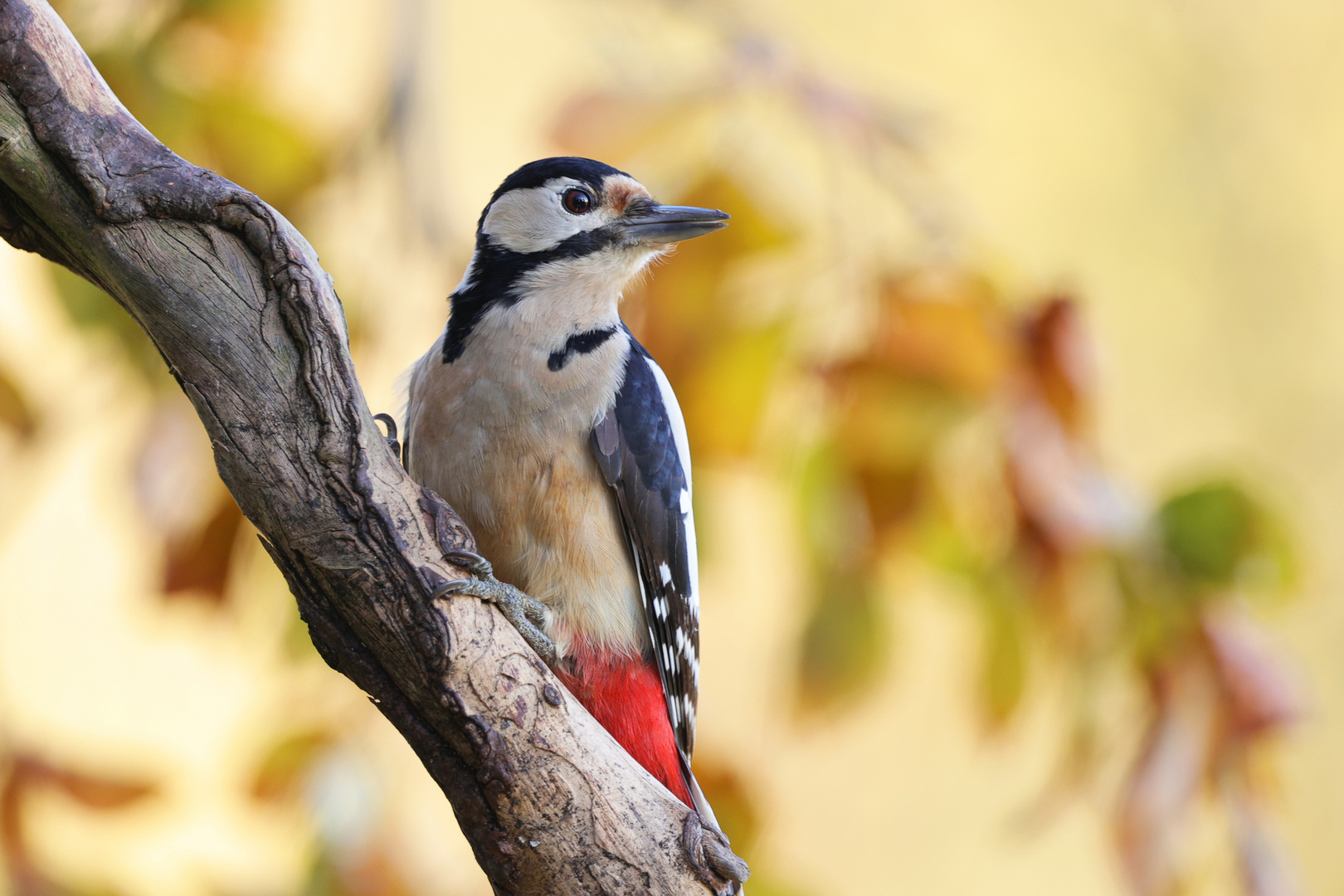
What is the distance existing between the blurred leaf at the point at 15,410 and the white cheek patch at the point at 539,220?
0.82 meters

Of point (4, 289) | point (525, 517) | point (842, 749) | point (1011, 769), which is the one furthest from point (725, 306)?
point (1011, 769)

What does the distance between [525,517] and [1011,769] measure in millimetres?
3219

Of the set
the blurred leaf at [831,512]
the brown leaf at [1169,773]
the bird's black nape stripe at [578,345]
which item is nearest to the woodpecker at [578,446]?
the bird's black nape stripe at [578,345]

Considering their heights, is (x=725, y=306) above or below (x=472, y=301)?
above

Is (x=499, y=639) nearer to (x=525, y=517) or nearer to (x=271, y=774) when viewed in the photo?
(x=525, y=517)

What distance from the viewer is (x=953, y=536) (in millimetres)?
1839

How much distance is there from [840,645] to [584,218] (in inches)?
31.2

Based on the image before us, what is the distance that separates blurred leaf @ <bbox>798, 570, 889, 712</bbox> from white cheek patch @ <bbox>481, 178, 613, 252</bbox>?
2.31ft

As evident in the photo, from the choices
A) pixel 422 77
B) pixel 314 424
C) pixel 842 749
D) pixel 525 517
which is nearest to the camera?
pixel 314 424

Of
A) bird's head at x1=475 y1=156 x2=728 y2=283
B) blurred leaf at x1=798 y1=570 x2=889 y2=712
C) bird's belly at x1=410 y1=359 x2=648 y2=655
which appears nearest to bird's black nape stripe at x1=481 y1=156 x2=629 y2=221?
bird's head at x1=475 y1=156 x2=728 y2=283

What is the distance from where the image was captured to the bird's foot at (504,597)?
979 millimetres

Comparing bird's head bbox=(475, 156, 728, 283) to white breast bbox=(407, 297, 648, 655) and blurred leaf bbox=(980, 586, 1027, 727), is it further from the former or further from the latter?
blurred leaf bbox=(980, 586, 1027, 727)

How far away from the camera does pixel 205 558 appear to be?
1746 millimetres

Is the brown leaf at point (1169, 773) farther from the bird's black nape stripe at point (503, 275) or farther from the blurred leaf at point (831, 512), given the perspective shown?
the bird's black nape stripe at point (503, 275)
